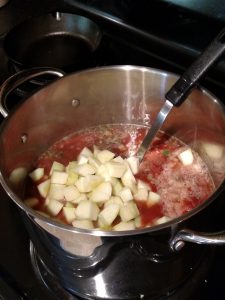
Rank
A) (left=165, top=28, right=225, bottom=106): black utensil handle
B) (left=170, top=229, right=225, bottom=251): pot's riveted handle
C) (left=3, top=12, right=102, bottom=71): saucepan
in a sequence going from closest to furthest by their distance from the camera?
1. (left=170, top=229, right=225, bottom=251): pot's riveted handle
2. (left=165, top=28, right=225, bottom=106): black utensil handle
3. (left=3, top=12, right=102, bottom=71): saucepan

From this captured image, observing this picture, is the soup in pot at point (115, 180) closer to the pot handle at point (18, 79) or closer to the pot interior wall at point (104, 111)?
the pot interior wall at point (104, 111)

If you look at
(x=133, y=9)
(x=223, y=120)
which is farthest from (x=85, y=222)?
(x=133, y=9)

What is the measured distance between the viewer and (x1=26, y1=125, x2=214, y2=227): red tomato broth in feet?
2.93

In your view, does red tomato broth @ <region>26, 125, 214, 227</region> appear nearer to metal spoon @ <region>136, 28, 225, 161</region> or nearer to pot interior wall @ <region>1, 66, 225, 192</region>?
pot interior wall @ <region>1, 66, 225, 192</region>

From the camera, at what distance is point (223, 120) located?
819 millimetres

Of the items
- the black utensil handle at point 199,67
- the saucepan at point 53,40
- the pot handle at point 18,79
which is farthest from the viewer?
the saucepan at point 53,40

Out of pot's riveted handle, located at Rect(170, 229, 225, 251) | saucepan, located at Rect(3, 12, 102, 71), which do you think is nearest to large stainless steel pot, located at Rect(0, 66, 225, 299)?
pot's riveted handle, located at Rect(170, 229, 225, 251)

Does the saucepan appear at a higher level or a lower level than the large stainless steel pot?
lower

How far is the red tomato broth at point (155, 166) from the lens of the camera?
35.2 inches

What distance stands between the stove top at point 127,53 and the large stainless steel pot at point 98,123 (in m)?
0.05

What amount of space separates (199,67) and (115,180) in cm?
28

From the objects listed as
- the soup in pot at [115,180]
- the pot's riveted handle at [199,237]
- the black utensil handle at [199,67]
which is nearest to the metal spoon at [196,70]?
the black utensil handle at [199,67]

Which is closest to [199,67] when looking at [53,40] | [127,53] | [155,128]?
[155,128]

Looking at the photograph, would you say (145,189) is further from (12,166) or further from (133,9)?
(133,9)
